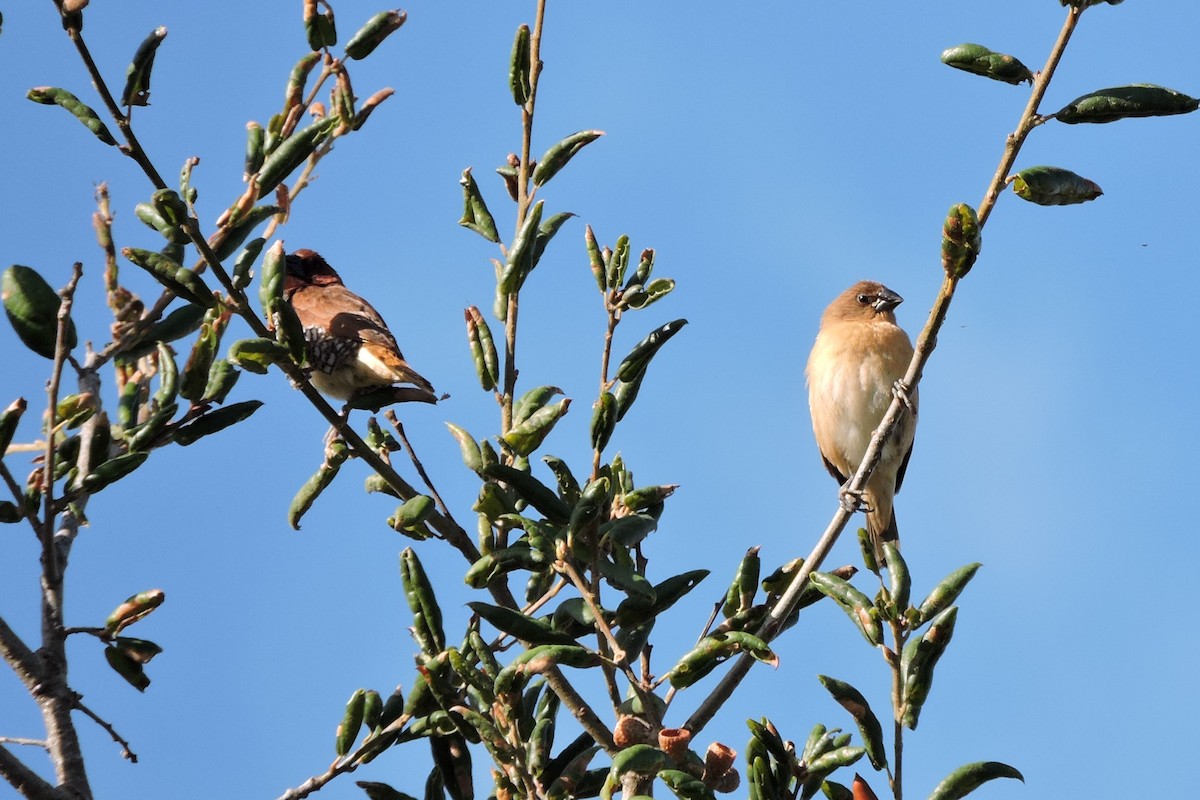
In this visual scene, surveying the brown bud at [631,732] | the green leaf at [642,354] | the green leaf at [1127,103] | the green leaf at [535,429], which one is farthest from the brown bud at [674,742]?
the green leaf at [1127,103]

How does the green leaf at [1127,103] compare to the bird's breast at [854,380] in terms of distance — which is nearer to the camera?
the green leaf at [1127,103]

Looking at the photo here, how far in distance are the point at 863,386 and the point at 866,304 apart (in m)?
0.76

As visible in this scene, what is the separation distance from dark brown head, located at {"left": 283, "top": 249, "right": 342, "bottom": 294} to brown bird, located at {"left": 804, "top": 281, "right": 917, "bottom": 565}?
3.13 metres

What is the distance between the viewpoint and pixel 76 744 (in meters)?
2.63

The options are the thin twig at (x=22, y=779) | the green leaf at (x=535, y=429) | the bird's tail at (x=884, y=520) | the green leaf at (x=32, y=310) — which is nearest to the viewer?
the thin twig at (x=22, y=779)

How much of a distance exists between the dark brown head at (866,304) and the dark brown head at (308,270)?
3.21m

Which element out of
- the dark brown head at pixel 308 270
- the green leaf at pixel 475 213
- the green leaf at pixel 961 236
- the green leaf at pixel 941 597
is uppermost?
the dark brown head at pixel 308 270

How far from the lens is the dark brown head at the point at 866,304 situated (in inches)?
302

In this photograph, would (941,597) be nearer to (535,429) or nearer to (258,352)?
(535,429)

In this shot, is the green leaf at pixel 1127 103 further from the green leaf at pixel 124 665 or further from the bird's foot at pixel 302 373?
the green leaf at pixel 124 665

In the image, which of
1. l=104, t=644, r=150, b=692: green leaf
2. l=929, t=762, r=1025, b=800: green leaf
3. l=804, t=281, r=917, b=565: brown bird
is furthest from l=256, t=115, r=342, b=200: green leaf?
l=804, t=281, r=917, b=565: brown bird

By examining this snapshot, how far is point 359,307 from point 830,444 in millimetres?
2978

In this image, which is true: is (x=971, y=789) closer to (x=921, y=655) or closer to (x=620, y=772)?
(x=921, y=655)

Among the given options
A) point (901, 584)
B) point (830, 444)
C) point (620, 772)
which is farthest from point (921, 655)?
point (830, 444)
